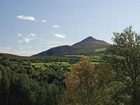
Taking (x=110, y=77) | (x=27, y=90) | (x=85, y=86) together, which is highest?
(x=110, y=77)

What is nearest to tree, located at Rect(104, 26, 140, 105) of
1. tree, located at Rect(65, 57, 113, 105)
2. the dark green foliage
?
tree, located at Rect(65, 57, 113, 105)

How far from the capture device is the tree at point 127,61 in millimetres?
38912

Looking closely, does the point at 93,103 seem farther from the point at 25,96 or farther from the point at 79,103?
the point at 25,96

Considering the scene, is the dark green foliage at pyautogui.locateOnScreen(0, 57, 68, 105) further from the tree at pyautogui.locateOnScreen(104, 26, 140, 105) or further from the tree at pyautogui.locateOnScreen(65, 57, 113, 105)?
the tree at pyautogui.locateOnScreen(104, 26, 140, 105)

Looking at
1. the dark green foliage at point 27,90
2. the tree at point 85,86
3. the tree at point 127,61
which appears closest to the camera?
the tree at point 127,61

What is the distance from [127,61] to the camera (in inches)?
1556

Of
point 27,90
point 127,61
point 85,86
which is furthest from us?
point 27,90

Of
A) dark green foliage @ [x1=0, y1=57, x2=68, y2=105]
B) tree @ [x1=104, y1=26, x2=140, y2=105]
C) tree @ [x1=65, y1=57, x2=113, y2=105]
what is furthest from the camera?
dark green foliage @ [x1=0, y1=57, x2=68, y2=105]

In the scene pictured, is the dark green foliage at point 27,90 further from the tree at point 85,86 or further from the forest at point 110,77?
the tree at point 85,86

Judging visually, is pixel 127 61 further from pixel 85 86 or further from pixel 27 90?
pixel 27 90

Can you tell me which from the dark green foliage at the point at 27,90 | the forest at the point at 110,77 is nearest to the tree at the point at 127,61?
the forest at the point at 110,77

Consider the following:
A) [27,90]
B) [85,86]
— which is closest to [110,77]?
[85,86]

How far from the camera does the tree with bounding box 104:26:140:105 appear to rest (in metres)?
38.9

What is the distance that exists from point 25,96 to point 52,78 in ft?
76.7
